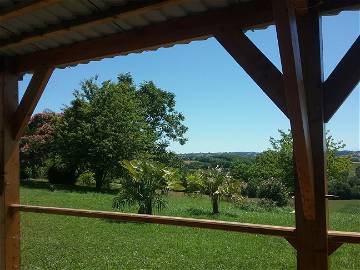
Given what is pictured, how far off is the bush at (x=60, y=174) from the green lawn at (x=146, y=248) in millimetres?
11460

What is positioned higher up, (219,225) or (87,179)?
(219,225)

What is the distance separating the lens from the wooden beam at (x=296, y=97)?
1833 mm

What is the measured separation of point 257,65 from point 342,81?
1.54 feet

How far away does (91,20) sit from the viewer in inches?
117

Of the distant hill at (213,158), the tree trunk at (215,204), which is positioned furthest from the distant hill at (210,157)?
the tree trunk at (215,204)

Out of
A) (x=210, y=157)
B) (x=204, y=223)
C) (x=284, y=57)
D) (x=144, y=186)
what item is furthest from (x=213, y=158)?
(x=284, y=57)

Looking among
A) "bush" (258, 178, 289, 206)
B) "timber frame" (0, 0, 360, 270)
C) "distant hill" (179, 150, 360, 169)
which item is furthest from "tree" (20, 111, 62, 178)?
"timber frame" (0, 0, 360, 270)

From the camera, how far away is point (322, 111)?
2383mm

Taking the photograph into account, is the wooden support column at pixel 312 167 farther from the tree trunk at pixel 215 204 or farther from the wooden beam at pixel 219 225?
the tree trunk at pixel 215 204

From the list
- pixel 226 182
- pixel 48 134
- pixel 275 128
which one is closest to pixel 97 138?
pixel 48 134

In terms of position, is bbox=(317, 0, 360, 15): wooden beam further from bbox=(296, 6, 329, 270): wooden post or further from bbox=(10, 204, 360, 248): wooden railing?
bbox=(10, 204, 360, 248): wooden railing

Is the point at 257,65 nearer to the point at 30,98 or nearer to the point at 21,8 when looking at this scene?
the point at 21,8

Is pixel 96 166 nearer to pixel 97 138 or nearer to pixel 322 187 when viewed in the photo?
pixel 97 138

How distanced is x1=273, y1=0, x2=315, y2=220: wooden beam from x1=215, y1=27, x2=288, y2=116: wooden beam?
0.90 ft
